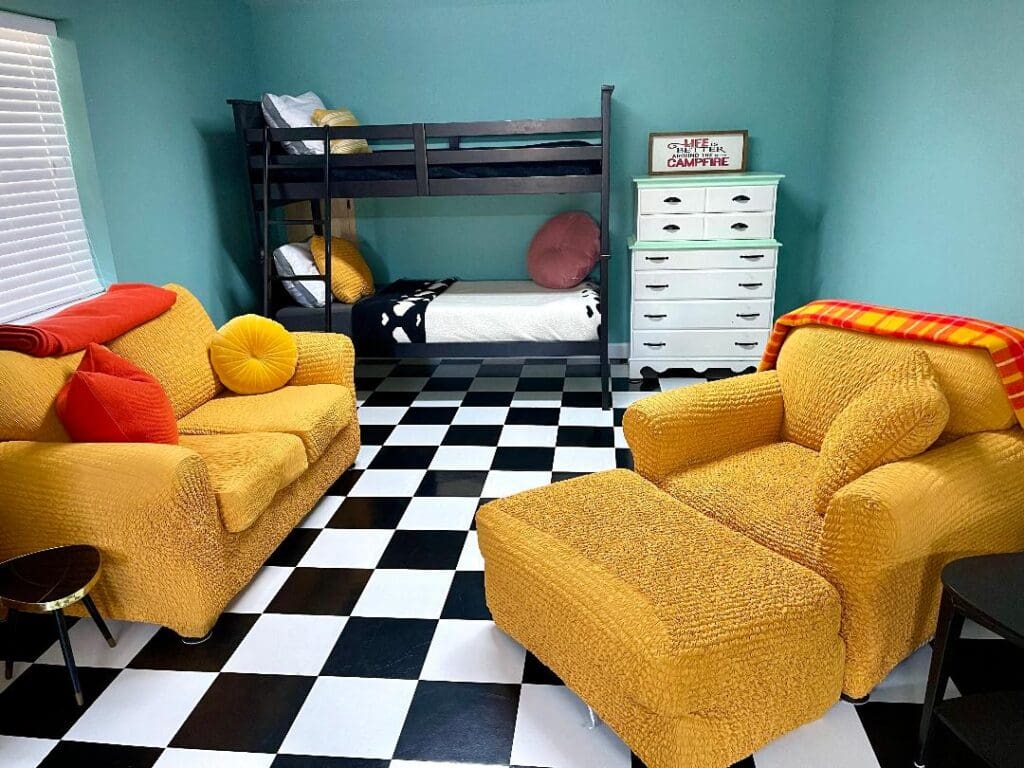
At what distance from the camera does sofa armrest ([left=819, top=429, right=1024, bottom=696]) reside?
149 cm

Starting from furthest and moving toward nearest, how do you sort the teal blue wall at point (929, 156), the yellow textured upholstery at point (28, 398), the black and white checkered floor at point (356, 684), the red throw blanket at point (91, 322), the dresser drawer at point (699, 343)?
1. the dresser drawer at point (699, 343)
2. the teal blue wall at point (929, 156)
3. the red throw blanket at point (91, 322)
4. the yellow textured upholstery at point (28, 398)
5. the black and white checkered floor at point (356, 684)

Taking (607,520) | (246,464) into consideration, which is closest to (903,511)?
(607,520)

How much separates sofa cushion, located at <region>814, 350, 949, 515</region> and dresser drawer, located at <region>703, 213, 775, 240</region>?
7.39ft

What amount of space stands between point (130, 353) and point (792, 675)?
2133 millimetres

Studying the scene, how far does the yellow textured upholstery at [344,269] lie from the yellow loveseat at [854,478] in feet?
7.71

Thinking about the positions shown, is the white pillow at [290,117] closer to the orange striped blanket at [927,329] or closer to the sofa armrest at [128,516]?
the sofa armrest at [128,516]

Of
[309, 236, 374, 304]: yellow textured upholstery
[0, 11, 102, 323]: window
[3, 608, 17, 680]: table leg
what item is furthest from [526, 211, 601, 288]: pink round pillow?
[3, 608, 17, 680]: table leg

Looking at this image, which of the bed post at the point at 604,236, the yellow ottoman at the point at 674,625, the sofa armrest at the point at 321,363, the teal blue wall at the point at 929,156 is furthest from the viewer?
the bed post at the point at 604,236

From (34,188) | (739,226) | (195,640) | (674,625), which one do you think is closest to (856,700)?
(674,625)

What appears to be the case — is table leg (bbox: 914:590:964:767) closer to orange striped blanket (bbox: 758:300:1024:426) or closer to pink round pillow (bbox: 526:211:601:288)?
orange striped blanket (bbox: 758:300:1024:426)

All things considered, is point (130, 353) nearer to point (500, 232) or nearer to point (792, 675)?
point (792, 675)

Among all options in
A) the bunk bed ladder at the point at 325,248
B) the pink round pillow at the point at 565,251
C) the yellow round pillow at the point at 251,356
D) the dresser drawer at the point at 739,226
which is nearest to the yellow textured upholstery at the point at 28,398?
the yellow round pillow at the point at 251,356

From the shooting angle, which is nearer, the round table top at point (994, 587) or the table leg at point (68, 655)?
the round table top at point (994, 587)

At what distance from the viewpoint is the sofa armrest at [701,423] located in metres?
2.02
